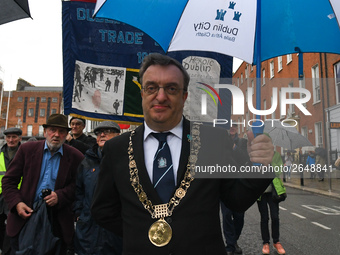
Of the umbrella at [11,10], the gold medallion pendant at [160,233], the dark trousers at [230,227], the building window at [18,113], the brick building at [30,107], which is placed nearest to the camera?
the gold medallion pendant at [160,233]

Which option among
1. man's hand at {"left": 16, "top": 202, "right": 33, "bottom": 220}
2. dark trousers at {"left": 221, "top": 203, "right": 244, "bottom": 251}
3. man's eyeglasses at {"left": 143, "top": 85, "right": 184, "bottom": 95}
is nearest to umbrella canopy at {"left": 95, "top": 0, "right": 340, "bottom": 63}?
man's eyeglasses at {"left": 143, "top": 85, "right": 184, "bottom": 95}

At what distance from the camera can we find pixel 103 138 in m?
3.90

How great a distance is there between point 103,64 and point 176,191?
3.13 m

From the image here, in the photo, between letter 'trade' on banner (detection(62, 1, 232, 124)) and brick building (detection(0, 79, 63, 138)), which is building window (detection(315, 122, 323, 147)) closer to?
letter 'trade' on banner (detection(62, 1, 232, 124))

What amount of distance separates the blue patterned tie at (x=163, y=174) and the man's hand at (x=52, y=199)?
1989 millimetres

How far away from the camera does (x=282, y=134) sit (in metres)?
1.73

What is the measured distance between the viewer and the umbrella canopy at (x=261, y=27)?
8.16ft

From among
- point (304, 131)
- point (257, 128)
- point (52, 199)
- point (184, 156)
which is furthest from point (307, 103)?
point (52, 199)

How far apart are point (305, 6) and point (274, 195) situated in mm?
3221

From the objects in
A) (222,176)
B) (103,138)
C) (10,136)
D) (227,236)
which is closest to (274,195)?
(227,236)

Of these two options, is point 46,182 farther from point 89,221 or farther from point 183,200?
point 183,200

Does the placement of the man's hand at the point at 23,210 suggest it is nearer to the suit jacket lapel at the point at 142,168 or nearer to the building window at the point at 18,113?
the suit jacket lapel at the point at 142,168

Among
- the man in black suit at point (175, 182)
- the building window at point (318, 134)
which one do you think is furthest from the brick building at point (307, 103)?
the man in black suit at point (175, 182)

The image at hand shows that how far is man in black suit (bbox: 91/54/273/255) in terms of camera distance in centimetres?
172
